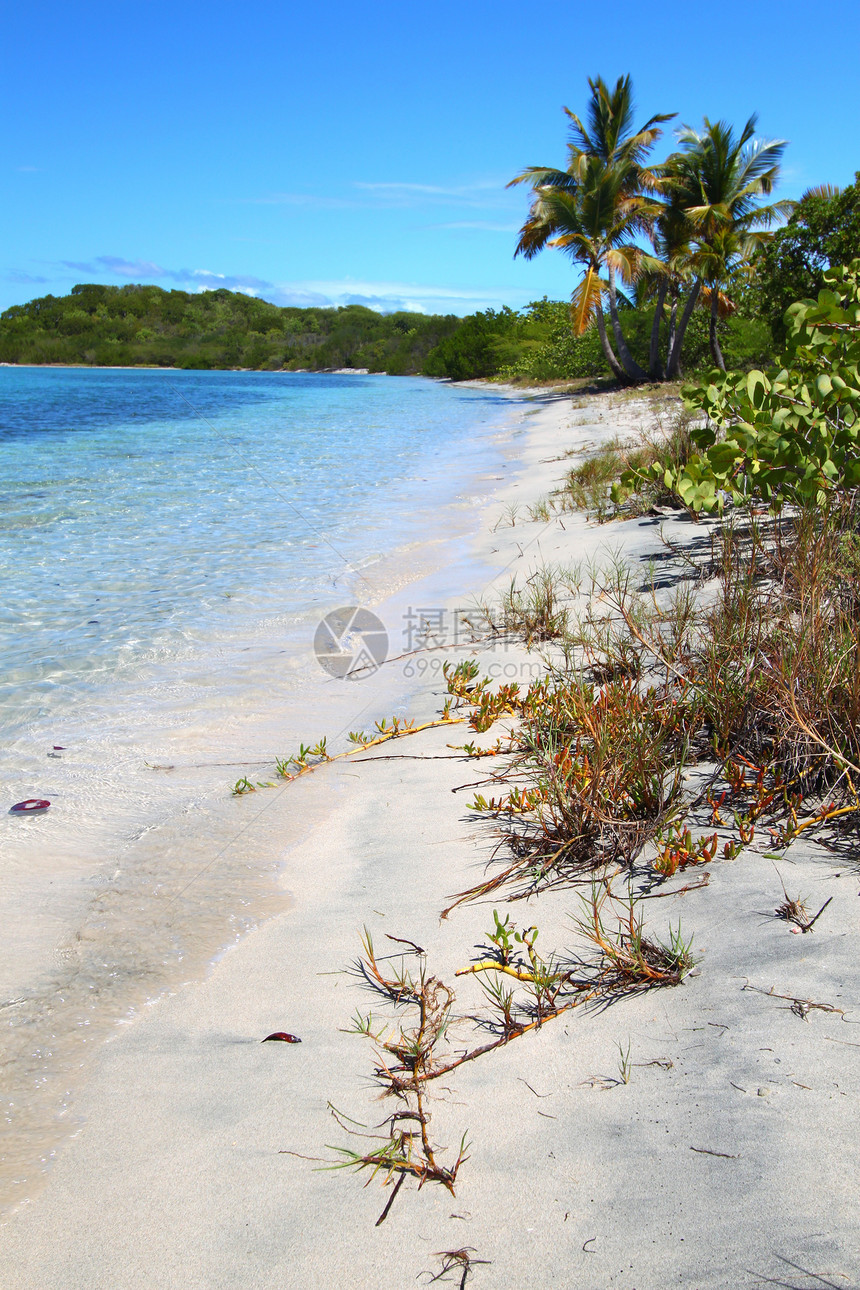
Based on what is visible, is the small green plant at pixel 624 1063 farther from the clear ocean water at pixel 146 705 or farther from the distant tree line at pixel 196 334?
the distant tree line at pixel 196 334

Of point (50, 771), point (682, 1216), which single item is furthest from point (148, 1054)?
point (50, 771)

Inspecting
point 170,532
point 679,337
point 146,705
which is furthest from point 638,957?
point 679,337

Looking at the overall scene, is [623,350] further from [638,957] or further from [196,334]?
[196,334]

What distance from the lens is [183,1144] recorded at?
148 centimetres

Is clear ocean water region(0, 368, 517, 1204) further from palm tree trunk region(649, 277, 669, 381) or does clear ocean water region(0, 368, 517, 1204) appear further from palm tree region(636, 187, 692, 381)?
palm tree trunk region(649, 277, 669, 381)

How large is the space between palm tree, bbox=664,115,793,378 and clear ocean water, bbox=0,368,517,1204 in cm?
1252

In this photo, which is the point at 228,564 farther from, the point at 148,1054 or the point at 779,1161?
the point at 779,1161

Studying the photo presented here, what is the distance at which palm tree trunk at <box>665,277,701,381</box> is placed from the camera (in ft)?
73.8

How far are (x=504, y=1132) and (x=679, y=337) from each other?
26.5m

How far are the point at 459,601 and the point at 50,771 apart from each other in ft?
9.58

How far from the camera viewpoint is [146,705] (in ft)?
13.2

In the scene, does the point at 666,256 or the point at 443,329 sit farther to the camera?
the point at 443,329

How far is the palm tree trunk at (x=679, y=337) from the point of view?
22.5m

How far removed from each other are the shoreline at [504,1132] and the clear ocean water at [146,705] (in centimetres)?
20
